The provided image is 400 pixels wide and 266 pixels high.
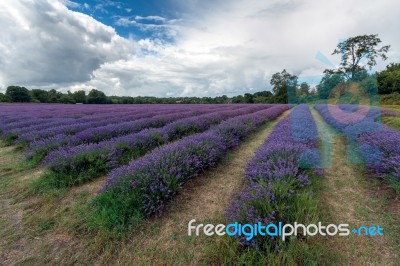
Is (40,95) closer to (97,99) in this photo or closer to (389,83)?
(97,99)

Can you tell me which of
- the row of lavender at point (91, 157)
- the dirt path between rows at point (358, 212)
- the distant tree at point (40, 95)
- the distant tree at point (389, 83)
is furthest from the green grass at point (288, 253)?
the distant tree at point (40, 95)

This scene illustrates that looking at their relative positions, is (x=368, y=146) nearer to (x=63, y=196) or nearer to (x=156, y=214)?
(x=156, y=214)

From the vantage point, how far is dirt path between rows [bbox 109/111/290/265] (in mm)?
1902

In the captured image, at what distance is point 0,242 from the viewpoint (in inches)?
84.1

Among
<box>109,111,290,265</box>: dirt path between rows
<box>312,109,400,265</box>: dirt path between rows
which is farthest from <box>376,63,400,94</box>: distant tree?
A: <box>109,111,290,265</box>: dirt path between rows

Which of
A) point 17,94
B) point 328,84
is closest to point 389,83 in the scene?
point 328,84

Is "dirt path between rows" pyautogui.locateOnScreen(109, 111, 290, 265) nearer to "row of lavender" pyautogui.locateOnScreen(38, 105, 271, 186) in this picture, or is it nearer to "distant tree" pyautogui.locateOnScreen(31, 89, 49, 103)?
"row of lavender" pyautogui.locateOnScreen(38, 105, 271, 186)

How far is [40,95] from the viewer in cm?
4978

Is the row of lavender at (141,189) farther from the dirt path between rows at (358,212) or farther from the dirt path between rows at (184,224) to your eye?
the dirt path between rows at (358,212)

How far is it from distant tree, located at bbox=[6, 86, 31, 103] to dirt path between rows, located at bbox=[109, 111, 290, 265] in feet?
203

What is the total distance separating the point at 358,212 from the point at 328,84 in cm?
4801

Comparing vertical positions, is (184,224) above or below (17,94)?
below

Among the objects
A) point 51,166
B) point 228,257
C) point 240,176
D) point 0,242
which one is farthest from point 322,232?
point 51,166

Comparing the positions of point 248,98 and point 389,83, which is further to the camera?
point 248,98
